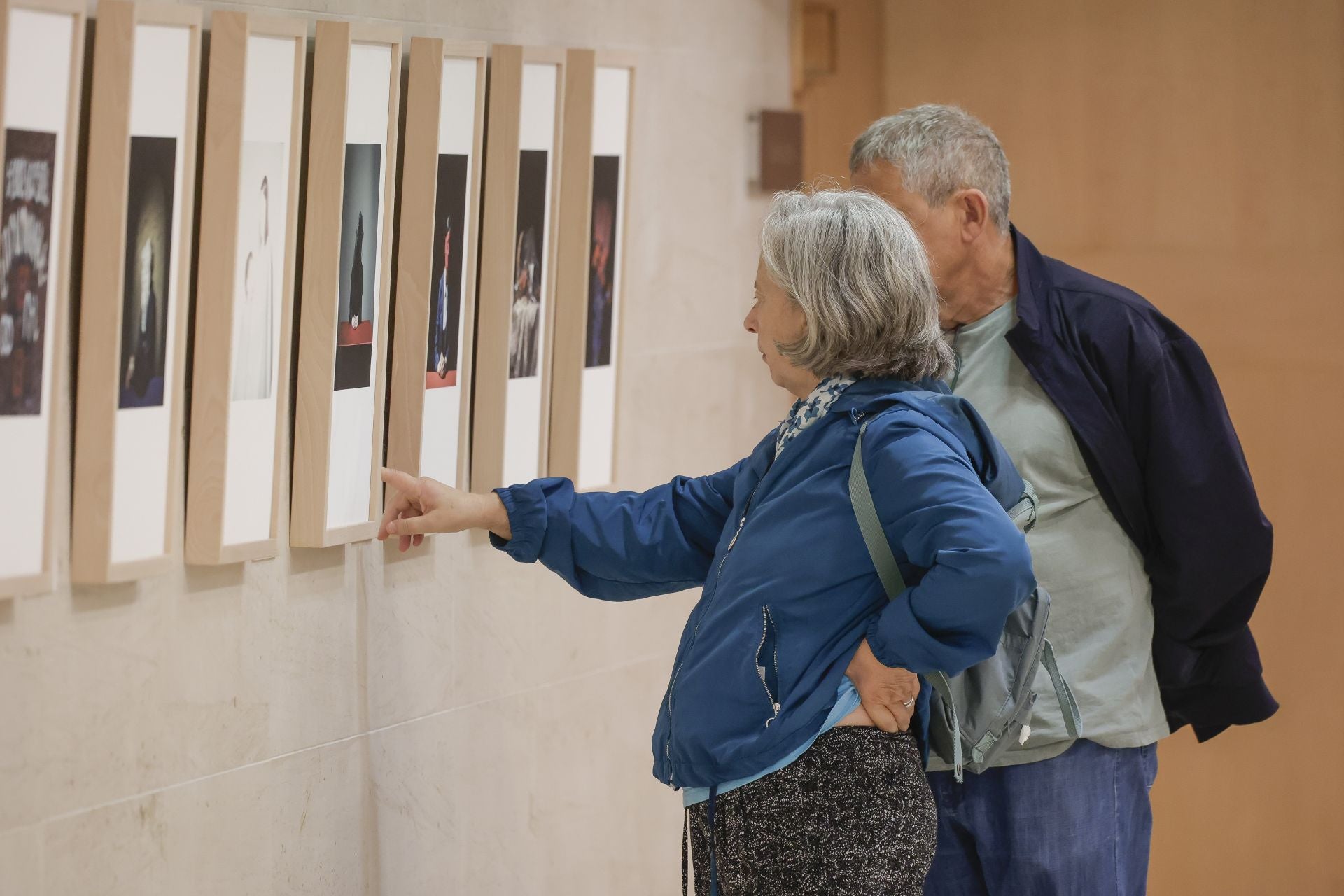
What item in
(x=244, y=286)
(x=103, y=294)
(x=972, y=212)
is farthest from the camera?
(x=244, y=286)

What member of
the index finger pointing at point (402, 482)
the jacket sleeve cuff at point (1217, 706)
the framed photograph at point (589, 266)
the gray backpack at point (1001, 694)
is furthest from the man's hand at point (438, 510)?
the jacket sleeve cuff at point (1217, 706)

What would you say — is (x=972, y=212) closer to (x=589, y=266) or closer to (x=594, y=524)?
(x=594, y=524)

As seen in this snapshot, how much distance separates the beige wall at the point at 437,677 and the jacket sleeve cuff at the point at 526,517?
56 cm

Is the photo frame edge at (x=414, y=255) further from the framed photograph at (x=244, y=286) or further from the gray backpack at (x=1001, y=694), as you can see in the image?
the gray backpack at (x=1001, y=694)

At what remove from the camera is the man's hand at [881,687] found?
1723 mm

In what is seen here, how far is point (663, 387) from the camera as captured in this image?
3252mm

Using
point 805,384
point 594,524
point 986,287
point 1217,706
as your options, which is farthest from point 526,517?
point 1217,706

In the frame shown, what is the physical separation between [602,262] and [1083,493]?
1165 millimetres

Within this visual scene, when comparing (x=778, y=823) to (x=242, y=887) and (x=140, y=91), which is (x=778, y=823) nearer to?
(x=242, y=887)

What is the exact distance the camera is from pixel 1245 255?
10.3ft

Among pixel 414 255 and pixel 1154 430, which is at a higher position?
pixel 414 255

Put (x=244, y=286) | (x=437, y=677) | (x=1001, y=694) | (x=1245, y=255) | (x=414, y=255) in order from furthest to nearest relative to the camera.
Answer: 1. (x=1245, y=255)
2. (x=437, y=677)
3. (x=414, y=255)
4. (x=244, y=286)
5. (x=1001, y=694)

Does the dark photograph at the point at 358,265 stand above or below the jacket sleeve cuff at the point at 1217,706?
above

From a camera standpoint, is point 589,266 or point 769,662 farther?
point 589,266
